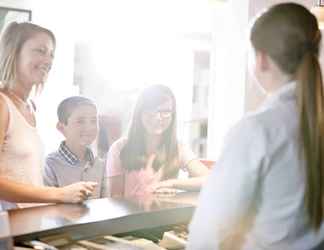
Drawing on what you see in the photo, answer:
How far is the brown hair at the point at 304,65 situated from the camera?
945 millimetres

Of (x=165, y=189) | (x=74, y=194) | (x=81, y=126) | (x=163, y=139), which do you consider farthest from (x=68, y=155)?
(x=74, y=194)

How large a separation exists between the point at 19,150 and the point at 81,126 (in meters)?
0.85

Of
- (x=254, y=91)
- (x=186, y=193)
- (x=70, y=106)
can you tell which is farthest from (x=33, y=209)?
(x=254, y=91)

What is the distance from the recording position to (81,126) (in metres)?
2.34

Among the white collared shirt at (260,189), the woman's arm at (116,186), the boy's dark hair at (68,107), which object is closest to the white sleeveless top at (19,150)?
the woman's arm at (116,186)

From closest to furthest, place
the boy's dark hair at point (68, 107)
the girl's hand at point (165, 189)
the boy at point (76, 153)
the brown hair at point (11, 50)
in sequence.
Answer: the brown hair at point (11, 50), the girl's hand at point (165, 189), the boy at point (76, 153), the boy's dark hair at point (68, 107)

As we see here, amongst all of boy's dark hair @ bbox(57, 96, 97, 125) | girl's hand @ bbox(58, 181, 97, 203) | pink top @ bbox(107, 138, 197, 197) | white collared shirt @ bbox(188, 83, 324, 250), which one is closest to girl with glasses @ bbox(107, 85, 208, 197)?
pink top @ bbox(107, 138, 197, 197)

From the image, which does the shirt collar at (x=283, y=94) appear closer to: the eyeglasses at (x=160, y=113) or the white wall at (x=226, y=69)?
the eyeglasses at (x=160, y=113)

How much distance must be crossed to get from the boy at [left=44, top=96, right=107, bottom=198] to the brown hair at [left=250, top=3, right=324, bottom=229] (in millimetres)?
1178

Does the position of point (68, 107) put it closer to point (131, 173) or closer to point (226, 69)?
point (131, 173)

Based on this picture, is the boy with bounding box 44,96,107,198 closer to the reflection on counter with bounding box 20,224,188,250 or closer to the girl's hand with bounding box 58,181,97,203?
the girl's hand with bounding box 58,181,97,203

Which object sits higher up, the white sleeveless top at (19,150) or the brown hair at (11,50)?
the brown hair at (11,50)

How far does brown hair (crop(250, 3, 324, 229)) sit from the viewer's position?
3.10 ft

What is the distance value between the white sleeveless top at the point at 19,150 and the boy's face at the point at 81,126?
73cm
